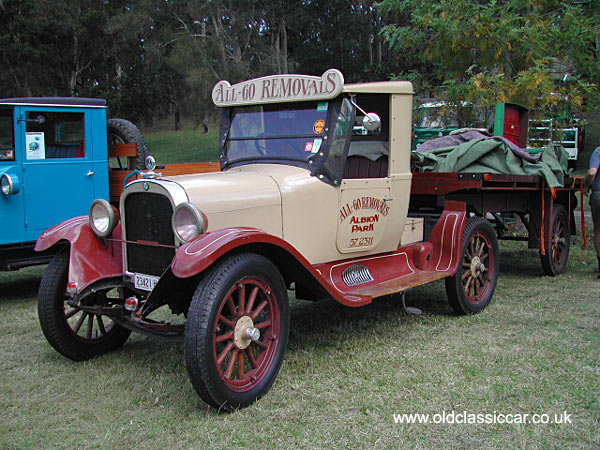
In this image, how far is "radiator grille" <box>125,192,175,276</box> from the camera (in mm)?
3961

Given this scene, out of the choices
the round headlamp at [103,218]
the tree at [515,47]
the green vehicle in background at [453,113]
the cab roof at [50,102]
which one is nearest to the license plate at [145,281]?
the round headlamp at [103,218]

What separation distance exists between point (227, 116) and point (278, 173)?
1.08 m

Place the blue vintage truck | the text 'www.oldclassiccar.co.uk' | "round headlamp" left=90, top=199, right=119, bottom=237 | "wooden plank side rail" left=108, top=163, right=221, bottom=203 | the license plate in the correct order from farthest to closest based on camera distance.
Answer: "wooden plank side rail" left=108, top=163, right=221, bottom=203
the blue vintage truck
"round headlamp" left=90, top=199, right=119, bottom=237
the license plate
the text 'www.oldclassiccar.co.uk'

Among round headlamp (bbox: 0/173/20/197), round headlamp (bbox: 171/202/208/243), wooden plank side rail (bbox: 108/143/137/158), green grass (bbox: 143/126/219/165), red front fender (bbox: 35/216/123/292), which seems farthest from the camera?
green grass (bbox: 143/126/219/165)

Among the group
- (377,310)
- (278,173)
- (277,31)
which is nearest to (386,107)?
(278,173)

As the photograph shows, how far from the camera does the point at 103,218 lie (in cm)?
439

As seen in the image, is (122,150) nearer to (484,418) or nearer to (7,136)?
(7,136)

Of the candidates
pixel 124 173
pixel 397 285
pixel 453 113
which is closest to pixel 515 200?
pixel 397 285

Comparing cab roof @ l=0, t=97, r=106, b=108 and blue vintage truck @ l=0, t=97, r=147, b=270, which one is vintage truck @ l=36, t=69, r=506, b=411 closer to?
blue vintage truck @ l=0, t=97, r=147, b=270

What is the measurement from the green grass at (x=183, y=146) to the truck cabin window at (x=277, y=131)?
1838 centimetres

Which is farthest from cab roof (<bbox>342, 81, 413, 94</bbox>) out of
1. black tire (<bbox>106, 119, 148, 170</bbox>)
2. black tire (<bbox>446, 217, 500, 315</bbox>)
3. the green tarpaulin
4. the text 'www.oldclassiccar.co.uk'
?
black tire (<bbox>106, 119, 148, 170</bbox>)

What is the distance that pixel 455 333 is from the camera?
5055mm

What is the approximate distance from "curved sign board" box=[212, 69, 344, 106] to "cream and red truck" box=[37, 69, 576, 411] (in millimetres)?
11

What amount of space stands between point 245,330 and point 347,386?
818mm
